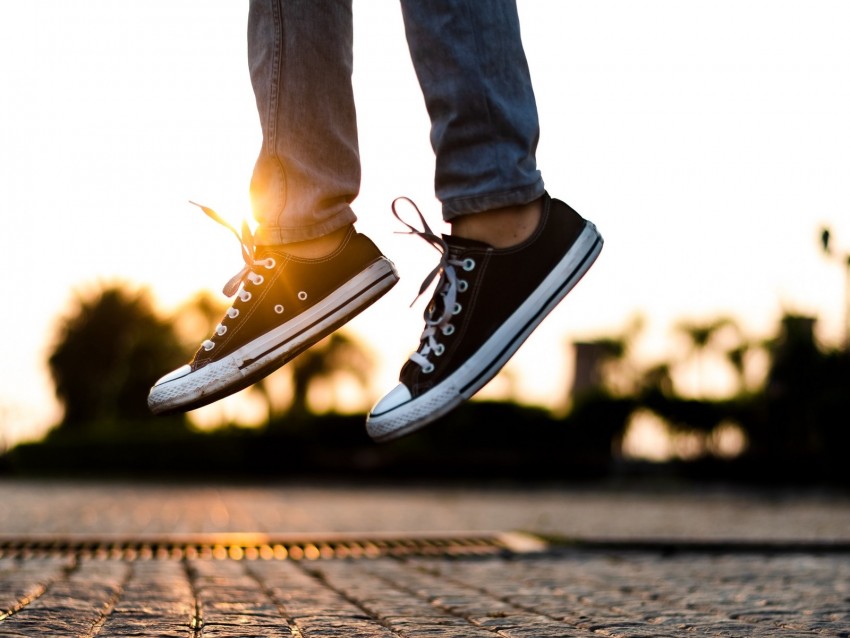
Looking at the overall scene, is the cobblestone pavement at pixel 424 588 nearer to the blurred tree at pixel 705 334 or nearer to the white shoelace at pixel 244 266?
the white shoelace at pixel 244 266

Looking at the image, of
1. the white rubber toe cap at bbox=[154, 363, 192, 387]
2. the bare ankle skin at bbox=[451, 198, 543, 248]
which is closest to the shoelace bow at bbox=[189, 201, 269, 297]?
the white rubber toe cap at bbox=[154, 363, 192, 387]

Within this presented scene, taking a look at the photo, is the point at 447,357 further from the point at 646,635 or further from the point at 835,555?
the point at 835,555

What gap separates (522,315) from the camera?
2174mm

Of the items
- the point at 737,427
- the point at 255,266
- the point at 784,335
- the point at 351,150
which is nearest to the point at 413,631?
the point at 255,266

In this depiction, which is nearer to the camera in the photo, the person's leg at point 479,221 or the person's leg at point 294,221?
the person's leg at point 479,221

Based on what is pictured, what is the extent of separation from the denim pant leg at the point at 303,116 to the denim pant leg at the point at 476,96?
0.19 m

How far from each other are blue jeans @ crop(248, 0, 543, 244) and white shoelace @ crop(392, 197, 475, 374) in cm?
8

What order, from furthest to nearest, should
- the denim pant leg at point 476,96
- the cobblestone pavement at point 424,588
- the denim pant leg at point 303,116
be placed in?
1. the cobblestone pavement at point 424,588
2. the denim pant leg at point 303,116
3. the denim pant leg at point 476,96

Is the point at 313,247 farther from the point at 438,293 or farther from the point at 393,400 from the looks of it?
the point at 393,400

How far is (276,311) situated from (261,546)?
129 inches

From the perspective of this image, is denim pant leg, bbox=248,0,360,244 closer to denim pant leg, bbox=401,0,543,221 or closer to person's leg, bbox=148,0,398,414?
person's leg, bbox=148,0,398,414

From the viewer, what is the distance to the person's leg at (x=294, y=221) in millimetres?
2076

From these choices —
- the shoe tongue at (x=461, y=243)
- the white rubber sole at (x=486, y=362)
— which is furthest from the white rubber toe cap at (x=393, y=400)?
the shoe tongue at (x=461, y=243)

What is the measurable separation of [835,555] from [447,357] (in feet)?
12.7
